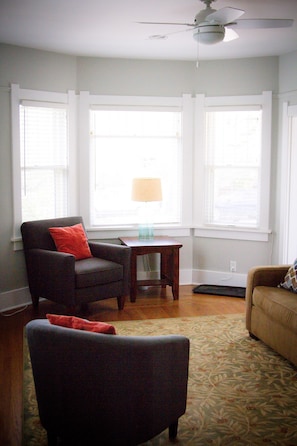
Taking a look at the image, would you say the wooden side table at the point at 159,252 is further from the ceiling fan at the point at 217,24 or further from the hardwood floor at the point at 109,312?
the ceiling fan at the point at 217,24

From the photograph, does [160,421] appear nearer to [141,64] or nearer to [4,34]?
[4,34]

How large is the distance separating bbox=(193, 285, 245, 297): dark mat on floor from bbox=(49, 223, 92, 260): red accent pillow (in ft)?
4.37

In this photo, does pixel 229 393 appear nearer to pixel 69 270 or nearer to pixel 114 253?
pixel 69 270

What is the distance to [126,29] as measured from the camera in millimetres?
4340

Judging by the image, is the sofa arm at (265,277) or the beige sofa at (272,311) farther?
the sofa arm at (265,277)

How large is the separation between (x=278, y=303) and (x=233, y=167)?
2.35m

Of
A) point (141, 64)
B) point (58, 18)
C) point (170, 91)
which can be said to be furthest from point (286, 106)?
point (58, 18)

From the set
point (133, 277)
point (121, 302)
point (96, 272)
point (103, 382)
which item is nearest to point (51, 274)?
point (96, 272)

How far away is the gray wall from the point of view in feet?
16.2

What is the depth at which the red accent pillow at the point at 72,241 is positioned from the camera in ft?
16.0

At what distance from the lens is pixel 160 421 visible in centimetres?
246

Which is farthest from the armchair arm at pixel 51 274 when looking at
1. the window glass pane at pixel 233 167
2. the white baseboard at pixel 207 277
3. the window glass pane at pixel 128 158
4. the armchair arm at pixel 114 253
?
the window glass pane at pixel 233 167

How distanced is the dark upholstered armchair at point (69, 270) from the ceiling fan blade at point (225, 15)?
2254 millimetres

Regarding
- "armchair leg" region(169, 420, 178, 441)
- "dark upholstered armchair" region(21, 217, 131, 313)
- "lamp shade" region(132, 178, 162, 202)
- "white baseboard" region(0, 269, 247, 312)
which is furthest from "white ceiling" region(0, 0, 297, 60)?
"armchair leg" region(169, 420, 178, 441)
